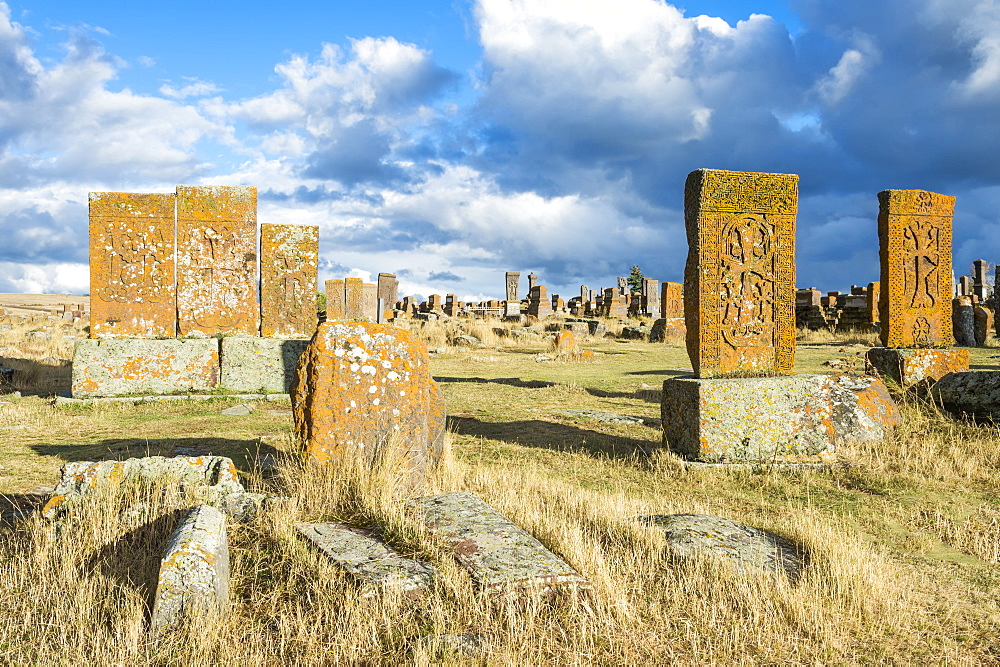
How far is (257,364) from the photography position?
33.0 ft

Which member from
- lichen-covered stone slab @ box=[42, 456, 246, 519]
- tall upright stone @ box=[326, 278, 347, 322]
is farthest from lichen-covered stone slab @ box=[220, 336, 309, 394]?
tall upright stone @ box=[326, 278, 347, 322]

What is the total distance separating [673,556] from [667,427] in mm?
3153

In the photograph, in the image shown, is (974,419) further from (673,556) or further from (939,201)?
(673,556)

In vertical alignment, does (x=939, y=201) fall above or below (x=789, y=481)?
above

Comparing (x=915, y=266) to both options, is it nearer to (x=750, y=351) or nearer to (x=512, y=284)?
(x=750, y=351)

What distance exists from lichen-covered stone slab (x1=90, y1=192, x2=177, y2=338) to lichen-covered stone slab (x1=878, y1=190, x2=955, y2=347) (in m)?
9.96

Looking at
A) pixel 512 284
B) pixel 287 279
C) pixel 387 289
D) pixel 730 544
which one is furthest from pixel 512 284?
pixel 730 544

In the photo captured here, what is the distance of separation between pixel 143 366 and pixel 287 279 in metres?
2.38

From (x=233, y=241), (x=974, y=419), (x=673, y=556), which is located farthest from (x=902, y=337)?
(x=233, y=241)

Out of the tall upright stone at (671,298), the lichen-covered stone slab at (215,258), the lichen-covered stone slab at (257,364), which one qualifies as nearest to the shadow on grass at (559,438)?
the lichen-covered stone slab at (257,364)

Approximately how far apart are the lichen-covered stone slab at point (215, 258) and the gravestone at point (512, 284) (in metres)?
29.9

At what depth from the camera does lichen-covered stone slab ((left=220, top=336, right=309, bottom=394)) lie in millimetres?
9961

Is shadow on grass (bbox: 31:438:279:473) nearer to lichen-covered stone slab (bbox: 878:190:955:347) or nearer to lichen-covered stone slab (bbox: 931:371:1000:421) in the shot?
lichen-covered stone slab (bbox: 931:371:1000:421)

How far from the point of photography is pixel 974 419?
22.1 ft
